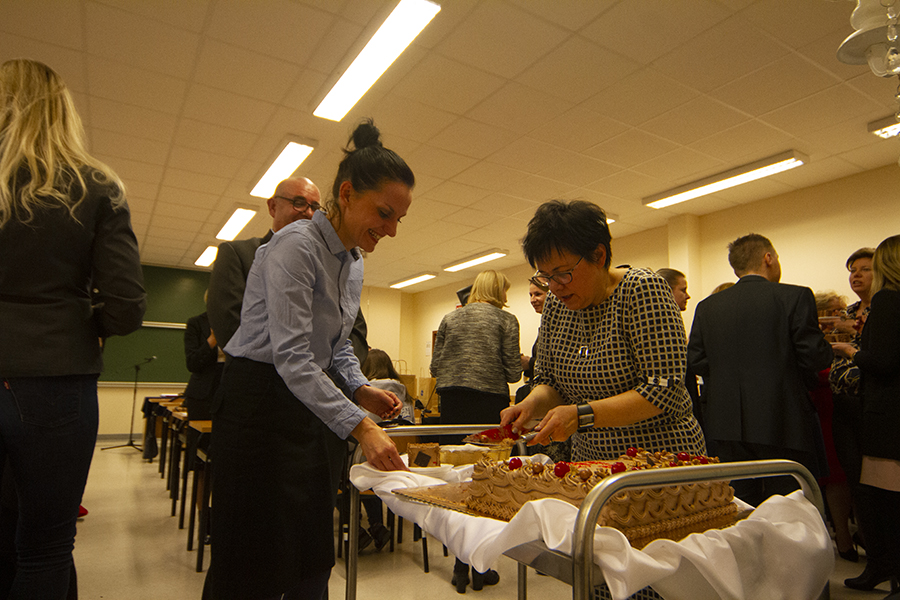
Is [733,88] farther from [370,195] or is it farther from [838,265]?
[370,195]

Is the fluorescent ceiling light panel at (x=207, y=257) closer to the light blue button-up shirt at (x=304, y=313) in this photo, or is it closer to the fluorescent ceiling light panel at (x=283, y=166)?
the fluorescent ceiling light panel at (x=283, y=166)

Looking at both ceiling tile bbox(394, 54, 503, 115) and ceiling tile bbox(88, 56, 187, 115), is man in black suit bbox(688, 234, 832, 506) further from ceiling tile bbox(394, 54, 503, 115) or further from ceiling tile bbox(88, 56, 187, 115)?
ceiling tile bbox(88, 56, 187, 115)

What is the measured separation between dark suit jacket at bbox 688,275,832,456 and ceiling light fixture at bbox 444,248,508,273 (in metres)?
5.89

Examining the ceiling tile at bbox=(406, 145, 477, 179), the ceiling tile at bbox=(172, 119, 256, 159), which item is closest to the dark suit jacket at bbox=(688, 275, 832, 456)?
the ceiling tile at bbox=(406, 145, 477, 179)

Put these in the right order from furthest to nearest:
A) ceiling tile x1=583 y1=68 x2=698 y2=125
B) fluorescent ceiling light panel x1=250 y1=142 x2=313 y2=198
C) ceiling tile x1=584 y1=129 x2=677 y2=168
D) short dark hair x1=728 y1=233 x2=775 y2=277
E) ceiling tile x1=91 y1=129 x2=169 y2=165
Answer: fluorescent ceiling light panel x1=250 y1=142 x2=313 y2=198 → ceiling tile x1=91 y1=129 x2=169 y2=165 → ceiling tile x1=584 y1=129 x2=677 y2=168 → ceiling tile x1=583 y1=68 x2=698 y2=125 → short dark hair x1=728 y1=233 x2=775 y2=277

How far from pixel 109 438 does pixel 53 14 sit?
26.4 ft

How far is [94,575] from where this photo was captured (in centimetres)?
271

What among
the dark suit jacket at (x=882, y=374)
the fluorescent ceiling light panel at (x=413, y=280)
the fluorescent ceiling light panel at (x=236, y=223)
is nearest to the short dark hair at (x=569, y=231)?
the dark suit jacket at (x=882, y=374)

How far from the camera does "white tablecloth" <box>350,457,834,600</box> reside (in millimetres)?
718

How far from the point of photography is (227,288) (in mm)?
2078

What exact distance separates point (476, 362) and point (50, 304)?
2226mm

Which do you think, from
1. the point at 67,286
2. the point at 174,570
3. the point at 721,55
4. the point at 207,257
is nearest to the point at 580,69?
the point at 721,55

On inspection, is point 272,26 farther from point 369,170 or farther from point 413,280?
point 413,280

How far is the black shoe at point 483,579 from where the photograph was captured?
260cm
